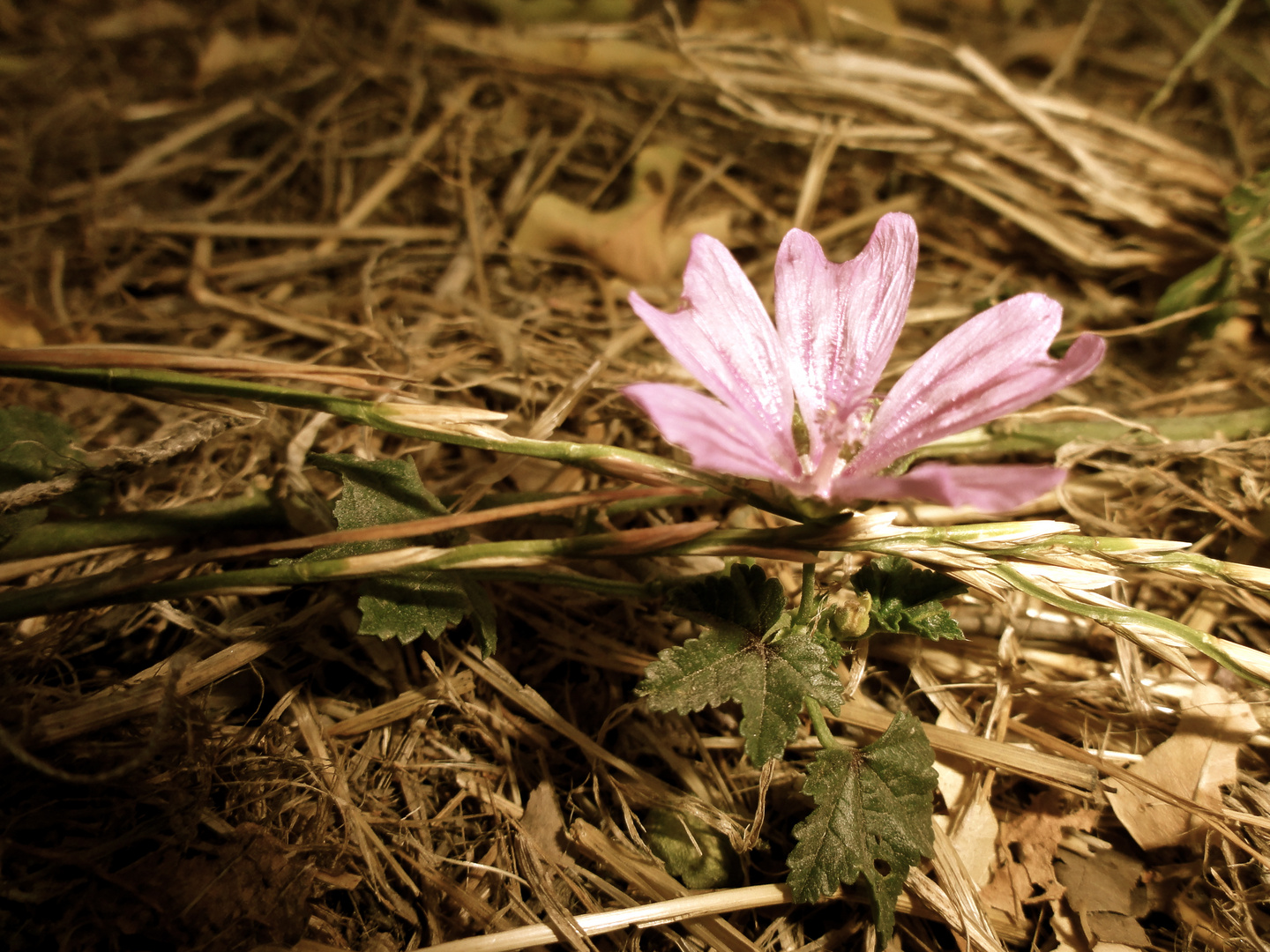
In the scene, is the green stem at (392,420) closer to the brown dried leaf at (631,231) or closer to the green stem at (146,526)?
the green stem at (146,526)

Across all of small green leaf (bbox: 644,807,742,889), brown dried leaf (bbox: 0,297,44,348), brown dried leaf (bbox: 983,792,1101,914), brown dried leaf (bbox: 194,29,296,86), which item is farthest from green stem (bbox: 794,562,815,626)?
brown dried leaf (bbox: 194,29,296,86)

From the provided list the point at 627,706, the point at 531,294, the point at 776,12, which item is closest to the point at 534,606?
the point at 627,706

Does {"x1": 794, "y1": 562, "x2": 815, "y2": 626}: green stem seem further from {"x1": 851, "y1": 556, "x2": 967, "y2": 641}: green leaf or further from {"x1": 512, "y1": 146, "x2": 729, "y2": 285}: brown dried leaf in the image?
{"x1": 512, "y1": 146, "x2": 729, "y2": 285}: brown dried leaf

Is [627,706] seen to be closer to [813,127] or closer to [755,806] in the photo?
[755,806]

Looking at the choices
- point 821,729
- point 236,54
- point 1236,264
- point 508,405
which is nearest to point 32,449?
point 508,405

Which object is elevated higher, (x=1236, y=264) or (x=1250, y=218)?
(x=1250, y=218)

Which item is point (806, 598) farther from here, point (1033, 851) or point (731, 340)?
point (1033, 851)
